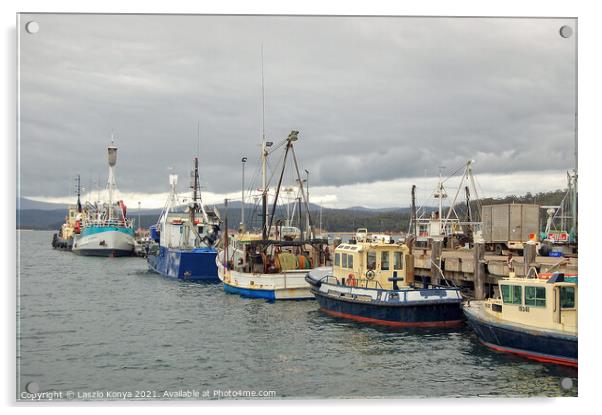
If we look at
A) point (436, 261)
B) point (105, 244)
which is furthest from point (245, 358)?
point (105, 244)

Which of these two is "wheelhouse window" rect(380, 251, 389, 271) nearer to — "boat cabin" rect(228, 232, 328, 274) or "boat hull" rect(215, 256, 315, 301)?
"boat hull" rect(215, 256, 315, 301)

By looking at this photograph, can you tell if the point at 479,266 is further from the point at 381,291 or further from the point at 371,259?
the point at 371,259

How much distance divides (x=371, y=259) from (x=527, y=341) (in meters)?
8.50

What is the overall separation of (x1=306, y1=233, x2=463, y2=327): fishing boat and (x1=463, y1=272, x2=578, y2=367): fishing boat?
4.00 meters

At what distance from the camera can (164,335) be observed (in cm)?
1930

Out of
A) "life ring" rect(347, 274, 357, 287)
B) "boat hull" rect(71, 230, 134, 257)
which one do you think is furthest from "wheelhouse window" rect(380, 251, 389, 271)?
"boat hull" rect(71, 230, 134, 257)

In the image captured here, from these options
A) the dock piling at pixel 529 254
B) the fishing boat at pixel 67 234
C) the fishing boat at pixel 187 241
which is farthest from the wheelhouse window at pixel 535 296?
the fishing boat at pixel 67 234

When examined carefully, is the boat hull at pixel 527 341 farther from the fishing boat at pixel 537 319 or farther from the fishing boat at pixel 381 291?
the fishing boat at pixel 381 291

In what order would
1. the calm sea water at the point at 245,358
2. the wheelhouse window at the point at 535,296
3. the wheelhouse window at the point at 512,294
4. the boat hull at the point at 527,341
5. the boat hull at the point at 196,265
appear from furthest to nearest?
the boat hull at the point at 196,265 → the wheelhouse window at the point at 512,294 → the wheelhouse window at the point at 535,296 → the boat hull at the point at 527,341 → the calm sea water at the point at 245,358

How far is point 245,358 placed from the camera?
53.3ft

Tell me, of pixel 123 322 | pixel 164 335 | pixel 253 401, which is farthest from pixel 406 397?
pixel 123 322

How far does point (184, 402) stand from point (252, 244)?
59.8 feet

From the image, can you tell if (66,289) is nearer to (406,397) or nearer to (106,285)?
(106,285)

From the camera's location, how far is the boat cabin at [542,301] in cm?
1435
